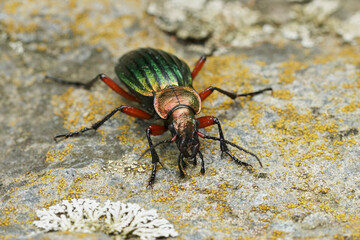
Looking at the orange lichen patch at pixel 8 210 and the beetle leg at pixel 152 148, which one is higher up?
the beetle leg at pixel 152 148

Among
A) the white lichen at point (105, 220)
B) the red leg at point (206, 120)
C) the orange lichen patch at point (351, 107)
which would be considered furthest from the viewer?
the orange lichen patch at point (351, 107)

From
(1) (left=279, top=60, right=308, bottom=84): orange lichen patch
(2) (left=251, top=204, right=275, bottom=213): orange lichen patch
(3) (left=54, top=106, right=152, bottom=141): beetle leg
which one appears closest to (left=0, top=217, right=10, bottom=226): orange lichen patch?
(3) (left=54, top=106, right=152, bottom=141): beetle leg

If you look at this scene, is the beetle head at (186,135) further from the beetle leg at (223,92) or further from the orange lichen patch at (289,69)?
the orange lichen patch at (289,69)

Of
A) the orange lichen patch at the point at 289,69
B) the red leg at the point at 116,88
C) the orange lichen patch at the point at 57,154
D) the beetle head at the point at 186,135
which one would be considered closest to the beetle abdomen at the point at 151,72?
the red leg at the point at 116,88

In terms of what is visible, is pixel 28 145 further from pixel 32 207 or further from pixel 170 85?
pixel 170 85

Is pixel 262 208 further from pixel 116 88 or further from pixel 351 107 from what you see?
pixel 116 88

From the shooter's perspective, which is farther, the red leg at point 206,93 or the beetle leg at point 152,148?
the red leg at point 206,93
